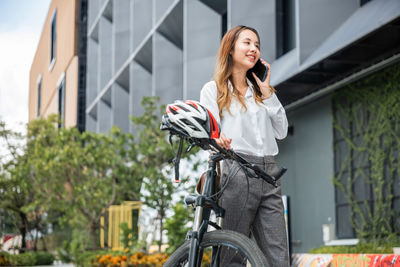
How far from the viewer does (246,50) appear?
3.34 m

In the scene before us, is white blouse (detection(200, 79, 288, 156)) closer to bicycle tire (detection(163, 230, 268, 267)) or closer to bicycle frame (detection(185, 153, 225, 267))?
bicycle frame (detection(185, 153, 225, 267))

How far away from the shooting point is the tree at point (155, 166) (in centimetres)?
1090

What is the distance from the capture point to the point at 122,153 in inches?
474

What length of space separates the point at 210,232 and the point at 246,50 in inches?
41.4

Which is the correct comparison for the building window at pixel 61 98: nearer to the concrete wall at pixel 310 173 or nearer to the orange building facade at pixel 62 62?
the orange building facade at pixel 62 62

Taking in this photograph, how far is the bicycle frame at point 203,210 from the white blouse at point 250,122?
31 cm

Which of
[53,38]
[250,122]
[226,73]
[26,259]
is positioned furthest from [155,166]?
[53,38]

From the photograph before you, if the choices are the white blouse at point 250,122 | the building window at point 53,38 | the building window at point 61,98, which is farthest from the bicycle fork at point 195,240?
the building window at point 53,38

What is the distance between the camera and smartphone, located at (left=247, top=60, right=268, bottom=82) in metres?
3.39

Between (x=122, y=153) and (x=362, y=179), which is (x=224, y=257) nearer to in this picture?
(x=362, y=179)

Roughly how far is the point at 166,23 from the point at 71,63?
18.4 m

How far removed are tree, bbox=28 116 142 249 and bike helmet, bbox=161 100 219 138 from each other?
Answer: 868 cm

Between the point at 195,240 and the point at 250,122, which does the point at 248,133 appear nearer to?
the point at 250,122

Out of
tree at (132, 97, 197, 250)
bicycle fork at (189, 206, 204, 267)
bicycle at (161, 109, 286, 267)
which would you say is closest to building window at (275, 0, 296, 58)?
tree at (132, 97, 197, 250)
